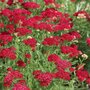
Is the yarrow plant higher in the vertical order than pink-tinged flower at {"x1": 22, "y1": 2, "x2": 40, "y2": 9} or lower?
lower

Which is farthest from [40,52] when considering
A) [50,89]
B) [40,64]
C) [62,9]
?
[62,9]

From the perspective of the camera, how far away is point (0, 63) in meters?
4.50

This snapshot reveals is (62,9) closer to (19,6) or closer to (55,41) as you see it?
(19,6)

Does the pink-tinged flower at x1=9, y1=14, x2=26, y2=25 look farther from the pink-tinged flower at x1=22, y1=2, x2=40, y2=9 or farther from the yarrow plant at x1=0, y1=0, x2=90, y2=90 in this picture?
the pink-tinged flower at x1=22, y1=2, x2=40, y2=9

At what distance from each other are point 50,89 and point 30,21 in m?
1.09

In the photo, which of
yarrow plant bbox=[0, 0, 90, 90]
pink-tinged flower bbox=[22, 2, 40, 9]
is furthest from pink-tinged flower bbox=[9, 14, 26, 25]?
pink-tinged flower bbox=[22, 2, 40, 9]

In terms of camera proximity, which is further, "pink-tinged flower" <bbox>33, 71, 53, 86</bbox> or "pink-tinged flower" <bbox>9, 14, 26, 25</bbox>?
"pink-tinged flower" <bbox>9, 14, 26, 25</bbox>

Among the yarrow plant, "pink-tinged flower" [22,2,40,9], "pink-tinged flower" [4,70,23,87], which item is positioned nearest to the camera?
"pink-tinged flower" [4,70,23,87]

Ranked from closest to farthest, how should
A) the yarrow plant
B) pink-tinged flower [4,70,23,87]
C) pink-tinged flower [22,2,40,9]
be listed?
pink-tinged flower [4,70,23,87], the yarrow plant, pink-tinged flower [22,2,40,9]

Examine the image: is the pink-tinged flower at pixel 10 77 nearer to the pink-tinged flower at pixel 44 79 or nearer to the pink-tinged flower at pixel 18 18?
the pink-tinged flower at pixel 44 79

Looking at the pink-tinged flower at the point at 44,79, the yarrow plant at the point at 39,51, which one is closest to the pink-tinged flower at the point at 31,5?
the yarrow plant at the point at 39,51

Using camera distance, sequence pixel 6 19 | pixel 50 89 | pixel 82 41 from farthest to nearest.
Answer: pixel 82 41
pixel 6 19
pixel 50 89

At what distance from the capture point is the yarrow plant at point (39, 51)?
12.8ft

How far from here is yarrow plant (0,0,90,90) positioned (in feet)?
12.8
